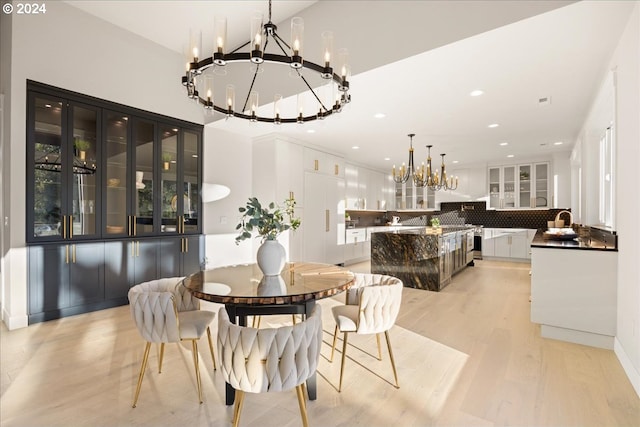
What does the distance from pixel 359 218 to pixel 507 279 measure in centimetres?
415

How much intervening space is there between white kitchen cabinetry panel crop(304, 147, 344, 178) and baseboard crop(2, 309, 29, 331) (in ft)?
14.2

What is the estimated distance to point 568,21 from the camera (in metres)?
2.29

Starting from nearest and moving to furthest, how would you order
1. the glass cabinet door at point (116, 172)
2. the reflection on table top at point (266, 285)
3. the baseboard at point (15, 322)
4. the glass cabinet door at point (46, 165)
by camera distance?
the reflection on table top at point (266, 285)
the baseboard at point (15, 322)
the glass cabinet door at point (46, 165)
the glass cabinet door at point (116, 172)

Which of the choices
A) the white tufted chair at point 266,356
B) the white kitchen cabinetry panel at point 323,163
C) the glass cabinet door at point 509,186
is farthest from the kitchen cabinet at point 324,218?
the white tufted chair at point 266,356

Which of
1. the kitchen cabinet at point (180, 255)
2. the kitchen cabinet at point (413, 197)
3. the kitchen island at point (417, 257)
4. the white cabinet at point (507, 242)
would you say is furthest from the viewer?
the kitchen cabinet at point (413, 197)

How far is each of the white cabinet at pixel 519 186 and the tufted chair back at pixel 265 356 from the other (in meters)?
8.01

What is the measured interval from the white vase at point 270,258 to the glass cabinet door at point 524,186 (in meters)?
7.59

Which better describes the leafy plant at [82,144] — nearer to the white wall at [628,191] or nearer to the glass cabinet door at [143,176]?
the glass cabinet door at [143,176]

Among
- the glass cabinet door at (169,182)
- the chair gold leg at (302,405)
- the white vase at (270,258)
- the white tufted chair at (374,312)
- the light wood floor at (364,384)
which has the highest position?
the glass cabinet door at (169,182)

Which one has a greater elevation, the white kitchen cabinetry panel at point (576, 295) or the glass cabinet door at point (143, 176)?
the glass cabinet door at point (143, 176)

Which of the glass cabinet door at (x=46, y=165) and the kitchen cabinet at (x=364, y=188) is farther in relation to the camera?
the kitchen cabinet at (x=364, y=188)

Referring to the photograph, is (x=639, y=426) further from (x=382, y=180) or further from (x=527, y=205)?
(x=382, y=180)

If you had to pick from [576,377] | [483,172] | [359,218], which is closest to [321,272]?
[576,377]

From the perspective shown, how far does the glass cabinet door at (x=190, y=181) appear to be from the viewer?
4.61 meters
